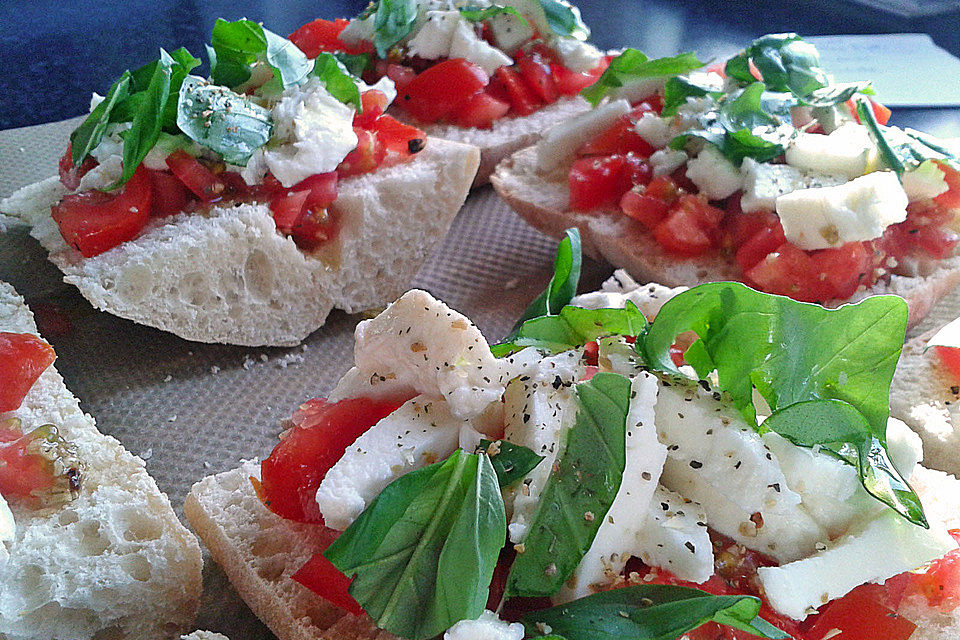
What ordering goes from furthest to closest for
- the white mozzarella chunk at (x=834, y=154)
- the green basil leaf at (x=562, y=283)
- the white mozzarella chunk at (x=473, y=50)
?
the white mozzarella chunk at (x=473, y=50)
the white mozzarella chunk at (x=834, y=154)
the green basil leaf at (x=562, y=283)

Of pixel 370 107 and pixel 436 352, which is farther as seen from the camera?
pixel 370 107

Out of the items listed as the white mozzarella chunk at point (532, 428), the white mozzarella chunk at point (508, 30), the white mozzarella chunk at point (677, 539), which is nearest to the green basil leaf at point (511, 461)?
the white mozzarella chunk at point (532, 428)

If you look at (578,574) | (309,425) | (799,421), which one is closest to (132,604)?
(309,425)

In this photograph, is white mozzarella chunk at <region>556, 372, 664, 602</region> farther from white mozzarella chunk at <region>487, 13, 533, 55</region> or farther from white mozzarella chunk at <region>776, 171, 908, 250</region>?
white mozzarella chunk at <region>487, 13, 533, 55</region>

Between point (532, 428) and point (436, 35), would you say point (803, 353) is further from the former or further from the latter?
point (436, 35)

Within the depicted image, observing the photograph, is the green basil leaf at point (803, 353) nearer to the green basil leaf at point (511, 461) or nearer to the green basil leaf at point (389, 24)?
the green basil leaf at point (511, 461)

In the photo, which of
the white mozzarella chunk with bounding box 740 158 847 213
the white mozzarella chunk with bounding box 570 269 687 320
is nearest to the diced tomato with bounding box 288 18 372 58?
the white mozzarella chunk with bounding box 740 158 847 213

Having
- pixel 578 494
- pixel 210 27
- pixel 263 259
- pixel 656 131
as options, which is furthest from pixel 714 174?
pixel 210 27
